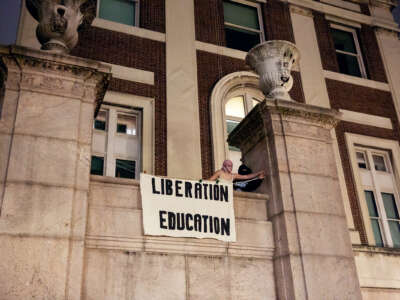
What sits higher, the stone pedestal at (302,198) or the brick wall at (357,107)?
the brick wall at (357,107)

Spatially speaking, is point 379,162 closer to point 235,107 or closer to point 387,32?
point 235,107

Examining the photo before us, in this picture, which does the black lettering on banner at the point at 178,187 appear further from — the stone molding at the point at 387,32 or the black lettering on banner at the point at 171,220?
the stone molding at the point at 387,32

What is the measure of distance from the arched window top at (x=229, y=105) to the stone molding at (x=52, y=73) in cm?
546

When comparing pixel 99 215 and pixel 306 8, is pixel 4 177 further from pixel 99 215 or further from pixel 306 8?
pixel 306 8

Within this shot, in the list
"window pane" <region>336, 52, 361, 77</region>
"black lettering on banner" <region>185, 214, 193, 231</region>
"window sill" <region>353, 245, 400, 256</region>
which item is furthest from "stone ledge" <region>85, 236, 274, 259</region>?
"window pane" <region>336, 52, 361, 77</region>

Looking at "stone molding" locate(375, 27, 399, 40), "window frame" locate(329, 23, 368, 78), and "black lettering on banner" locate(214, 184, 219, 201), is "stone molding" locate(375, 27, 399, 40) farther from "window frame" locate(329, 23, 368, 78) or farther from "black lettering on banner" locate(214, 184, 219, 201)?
"black lettering on banner" locate(214, 184, 219, 201)

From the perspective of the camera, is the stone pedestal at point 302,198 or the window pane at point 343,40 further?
the window pane at point 343,40

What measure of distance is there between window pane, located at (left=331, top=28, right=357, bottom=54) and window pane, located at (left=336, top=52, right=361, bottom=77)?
33 centimetres

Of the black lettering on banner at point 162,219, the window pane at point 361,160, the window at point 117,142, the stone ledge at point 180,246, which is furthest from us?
the window pane at point 361,160

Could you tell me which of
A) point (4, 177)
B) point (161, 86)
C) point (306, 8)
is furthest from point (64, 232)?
point (306, 8)

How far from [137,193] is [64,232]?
1.28 metres

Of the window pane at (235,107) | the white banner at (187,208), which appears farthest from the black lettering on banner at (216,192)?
the window pane at (235,107)

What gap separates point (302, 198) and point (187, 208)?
188cm

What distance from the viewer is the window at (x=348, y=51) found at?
16.2 meters
